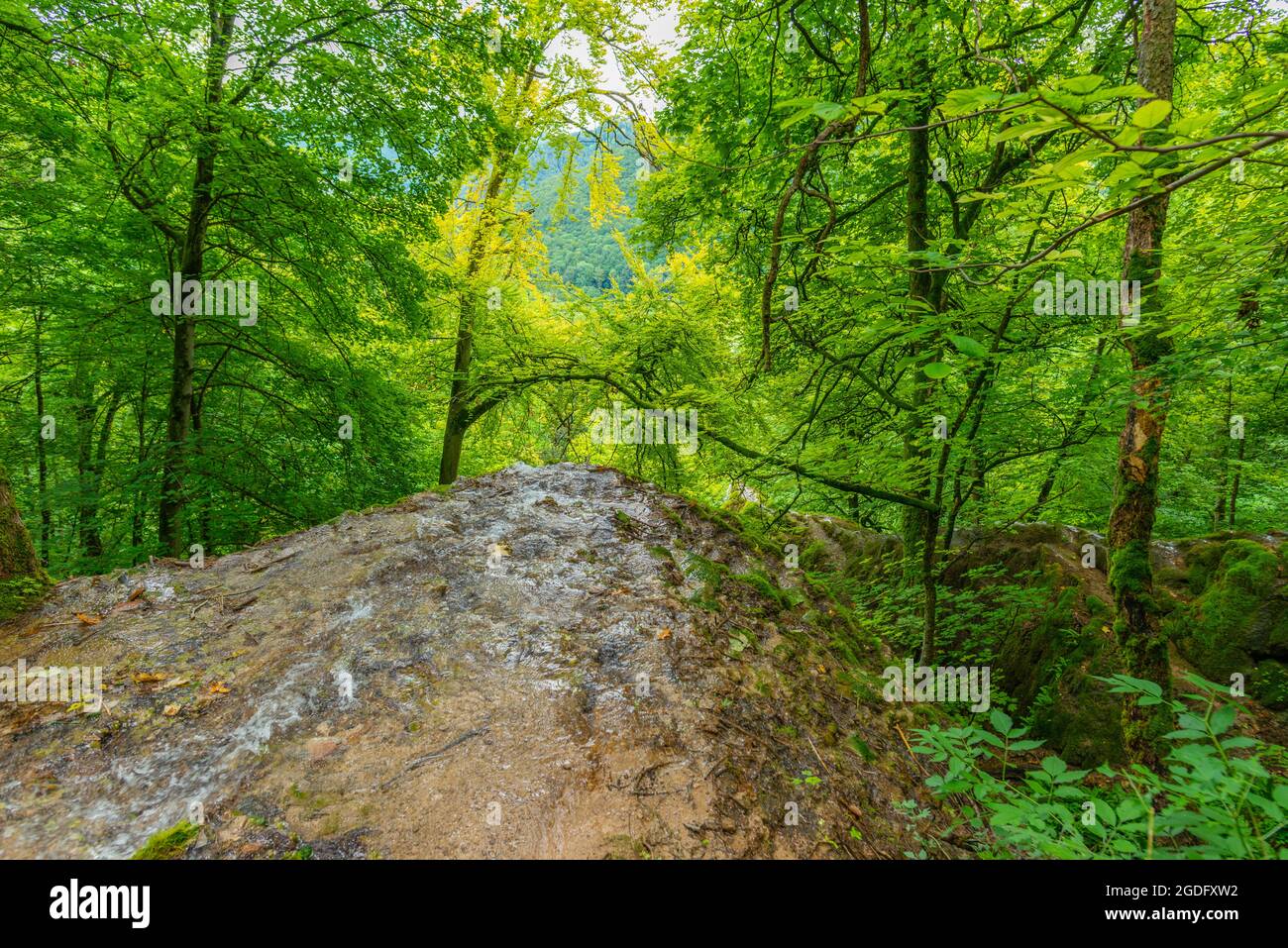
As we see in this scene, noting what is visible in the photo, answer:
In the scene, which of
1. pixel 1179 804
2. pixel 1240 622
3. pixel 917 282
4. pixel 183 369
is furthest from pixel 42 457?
pixel 1240 622

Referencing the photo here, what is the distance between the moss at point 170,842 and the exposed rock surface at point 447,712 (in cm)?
1

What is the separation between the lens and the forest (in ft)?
10.9

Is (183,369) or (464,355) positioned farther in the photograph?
(464,355)

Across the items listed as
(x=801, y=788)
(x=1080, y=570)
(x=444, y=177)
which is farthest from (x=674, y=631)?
(x=444, y=177)

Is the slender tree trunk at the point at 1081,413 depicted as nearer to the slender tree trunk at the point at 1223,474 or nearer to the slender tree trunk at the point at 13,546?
the slender tree trunk at the point at 1223,474

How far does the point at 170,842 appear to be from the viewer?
6.42 ft

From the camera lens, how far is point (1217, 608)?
562 cm

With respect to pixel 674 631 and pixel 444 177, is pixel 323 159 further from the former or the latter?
pixel 674 631

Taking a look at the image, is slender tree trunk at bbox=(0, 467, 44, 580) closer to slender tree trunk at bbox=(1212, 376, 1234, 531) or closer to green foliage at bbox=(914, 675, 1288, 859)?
green foliage at bbox=(914, 675, 1288, 859)

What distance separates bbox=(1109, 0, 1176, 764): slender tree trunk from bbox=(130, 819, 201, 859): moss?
4.94 metres

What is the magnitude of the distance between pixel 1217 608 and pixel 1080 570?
123cm

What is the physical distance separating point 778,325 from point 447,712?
4.39 metres

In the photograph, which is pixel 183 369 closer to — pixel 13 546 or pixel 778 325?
pixel 13 546

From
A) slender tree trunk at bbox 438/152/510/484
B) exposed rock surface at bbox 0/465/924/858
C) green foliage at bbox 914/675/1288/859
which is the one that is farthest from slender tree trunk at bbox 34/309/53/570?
green foliage at bbox 914/675/1288/859
